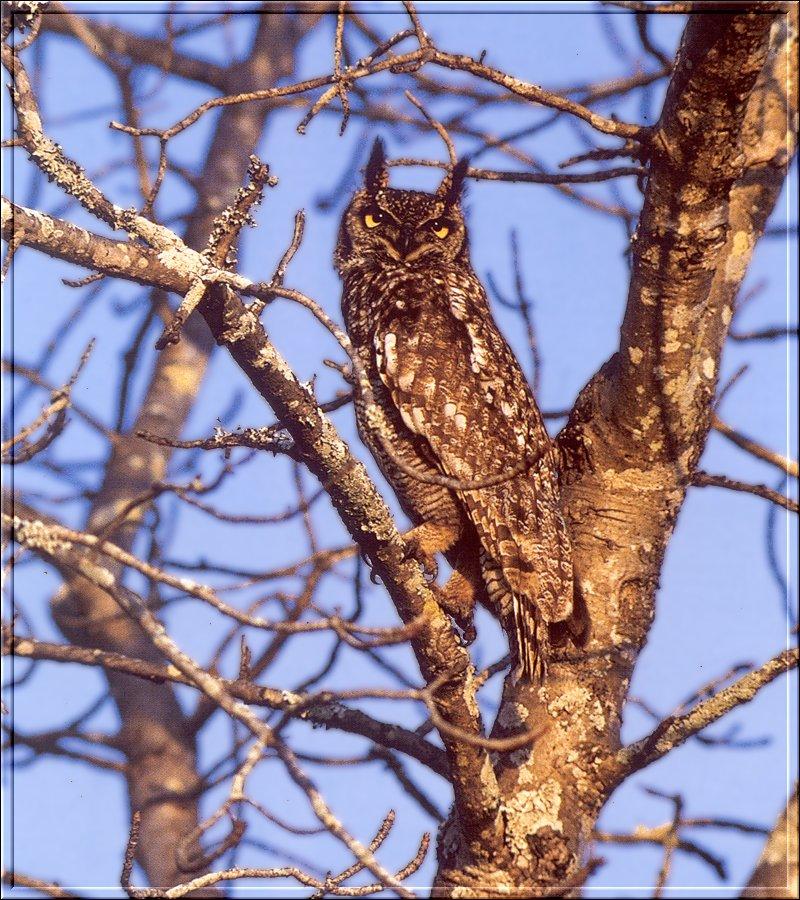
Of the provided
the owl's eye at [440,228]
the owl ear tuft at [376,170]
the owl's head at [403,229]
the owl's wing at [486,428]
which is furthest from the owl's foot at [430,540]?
the owl ear tuft at [376,170]

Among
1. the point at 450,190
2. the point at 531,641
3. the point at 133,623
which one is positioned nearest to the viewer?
the point at 531,641

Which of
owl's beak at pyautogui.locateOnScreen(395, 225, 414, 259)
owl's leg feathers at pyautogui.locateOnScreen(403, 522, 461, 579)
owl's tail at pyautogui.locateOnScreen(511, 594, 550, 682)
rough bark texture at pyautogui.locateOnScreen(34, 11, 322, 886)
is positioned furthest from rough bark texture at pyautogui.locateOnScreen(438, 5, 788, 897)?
rough bark texture at pyautogui.locateOnScreen(34, 11, 322, 886)

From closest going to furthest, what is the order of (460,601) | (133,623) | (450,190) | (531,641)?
(531,641), (460,601), (450,190), (133,623)

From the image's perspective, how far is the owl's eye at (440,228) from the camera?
13.6 ft

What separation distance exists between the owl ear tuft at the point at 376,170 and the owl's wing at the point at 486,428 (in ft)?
3.29

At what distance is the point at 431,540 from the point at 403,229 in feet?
4.55

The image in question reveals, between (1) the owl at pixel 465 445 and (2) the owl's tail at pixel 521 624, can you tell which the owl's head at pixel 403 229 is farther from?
(2) the owl's tail at pixel 521 624

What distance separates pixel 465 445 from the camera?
3.40m

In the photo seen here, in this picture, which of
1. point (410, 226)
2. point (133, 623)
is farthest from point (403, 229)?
point (133, 623)

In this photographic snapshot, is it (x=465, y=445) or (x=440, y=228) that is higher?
(x=440, y=228)

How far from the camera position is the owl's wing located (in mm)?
3115

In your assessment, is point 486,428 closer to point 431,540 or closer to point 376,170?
point 431,540

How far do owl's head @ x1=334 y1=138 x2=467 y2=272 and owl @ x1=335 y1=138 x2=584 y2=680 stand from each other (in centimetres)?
13

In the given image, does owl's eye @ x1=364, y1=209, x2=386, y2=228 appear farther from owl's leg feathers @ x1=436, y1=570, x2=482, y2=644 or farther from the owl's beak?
owl's leg feathers @ x1=436, y1=570, x2=482, y2=644
